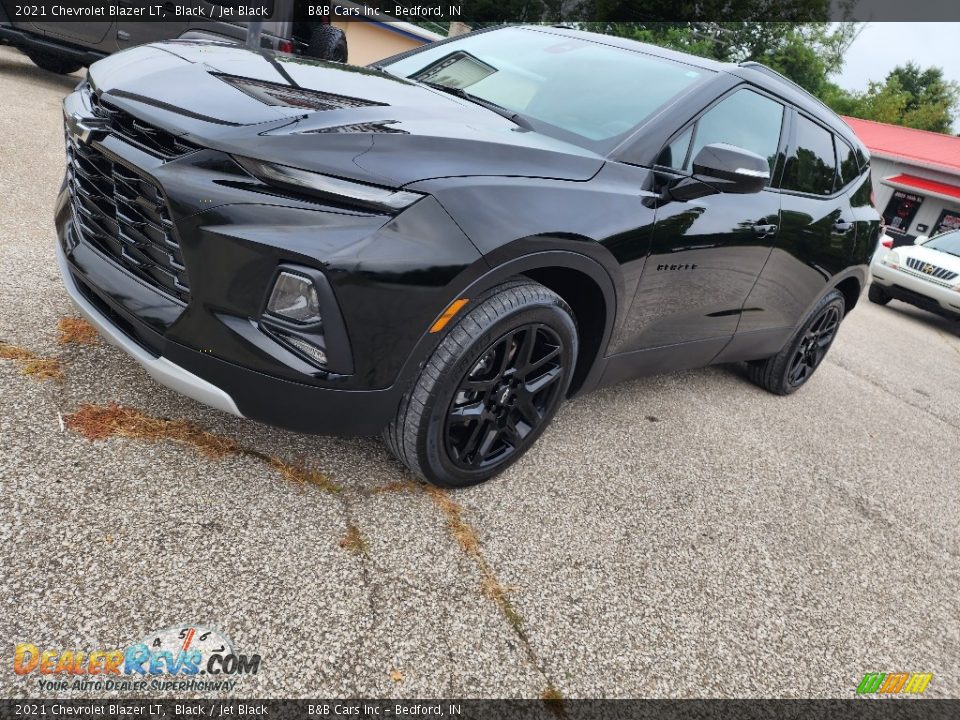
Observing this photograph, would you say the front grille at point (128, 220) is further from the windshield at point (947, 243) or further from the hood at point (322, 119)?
the windshield at point (947, 243)

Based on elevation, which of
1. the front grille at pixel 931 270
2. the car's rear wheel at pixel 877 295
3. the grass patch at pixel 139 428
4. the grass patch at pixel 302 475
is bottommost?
the car's rear wheel at pixel 877 295

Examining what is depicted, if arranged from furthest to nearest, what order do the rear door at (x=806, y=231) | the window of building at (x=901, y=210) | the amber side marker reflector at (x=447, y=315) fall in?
the window of building at (x=901, y=210) → the rear door at (x=806, y=231) → the amber side marker reflector at (x=447, y=315)

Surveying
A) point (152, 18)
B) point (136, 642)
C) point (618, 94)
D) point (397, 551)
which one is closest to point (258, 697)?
point (136, 642)

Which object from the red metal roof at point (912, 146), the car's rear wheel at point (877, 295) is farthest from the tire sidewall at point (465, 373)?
the red metal roof at point (912, 146)

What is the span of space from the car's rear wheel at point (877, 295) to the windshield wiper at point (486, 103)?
1001cm

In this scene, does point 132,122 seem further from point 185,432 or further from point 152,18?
point 152,18

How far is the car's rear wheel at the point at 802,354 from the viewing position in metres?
4.50

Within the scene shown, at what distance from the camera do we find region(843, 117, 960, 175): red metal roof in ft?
73.3

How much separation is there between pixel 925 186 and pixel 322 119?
25.2 meters

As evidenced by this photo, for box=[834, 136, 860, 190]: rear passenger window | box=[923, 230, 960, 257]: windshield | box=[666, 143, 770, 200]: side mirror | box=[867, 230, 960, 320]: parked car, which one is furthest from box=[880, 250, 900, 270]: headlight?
box=[666, 143, 770, 200]: side mirror

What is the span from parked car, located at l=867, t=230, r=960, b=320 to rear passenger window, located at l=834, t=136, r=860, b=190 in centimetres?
616

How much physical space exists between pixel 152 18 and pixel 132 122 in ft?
22.7

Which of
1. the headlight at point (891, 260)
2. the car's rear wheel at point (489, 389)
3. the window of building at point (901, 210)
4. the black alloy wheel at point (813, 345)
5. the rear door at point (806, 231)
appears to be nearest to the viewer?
the car's rear wheel at point (489, 389)

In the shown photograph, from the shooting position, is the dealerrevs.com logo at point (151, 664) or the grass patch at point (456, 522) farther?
the grass patch at point (456, 522)
